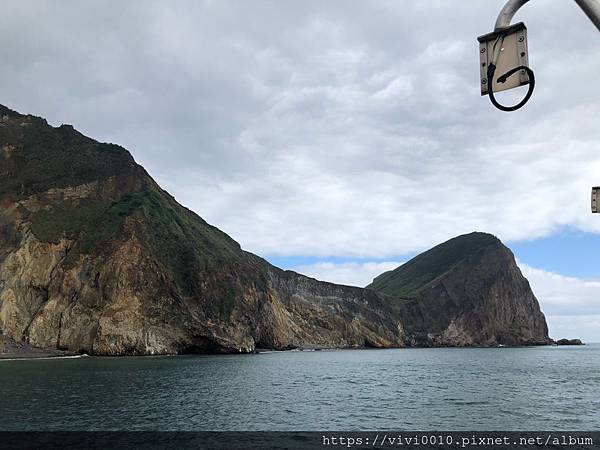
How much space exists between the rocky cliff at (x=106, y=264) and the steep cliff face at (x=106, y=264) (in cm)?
27

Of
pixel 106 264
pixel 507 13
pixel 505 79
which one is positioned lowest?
pixel 505 79

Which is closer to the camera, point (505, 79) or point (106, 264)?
point (505, 79)

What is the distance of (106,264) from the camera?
125688 mm

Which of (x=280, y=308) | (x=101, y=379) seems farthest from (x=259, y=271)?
(x=101, y=379)

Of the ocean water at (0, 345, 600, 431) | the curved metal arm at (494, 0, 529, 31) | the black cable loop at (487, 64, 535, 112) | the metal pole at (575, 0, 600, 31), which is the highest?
the curved metal arm at (494, 0, 529, 31)

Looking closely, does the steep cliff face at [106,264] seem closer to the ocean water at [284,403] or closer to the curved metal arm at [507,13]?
the ocean water at [284,403]

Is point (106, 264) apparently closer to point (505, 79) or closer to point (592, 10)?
point (505, 79)

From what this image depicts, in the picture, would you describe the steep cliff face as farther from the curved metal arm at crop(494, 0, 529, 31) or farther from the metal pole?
the metal pole

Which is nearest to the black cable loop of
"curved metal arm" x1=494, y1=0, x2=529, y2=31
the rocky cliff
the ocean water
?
"curved metal arm" x1=494, y1=0, x2=529, y2=31

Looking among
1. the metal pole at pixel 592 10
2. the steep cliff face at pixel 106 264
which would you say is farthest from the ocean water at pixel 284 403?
the steep cliff face at pixel 106 264

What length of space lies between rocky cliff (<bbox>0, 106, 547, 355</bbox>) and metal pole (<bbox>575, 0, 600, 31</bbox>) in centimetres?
12361

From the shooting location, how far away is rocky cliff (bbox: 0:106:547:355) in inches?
4692

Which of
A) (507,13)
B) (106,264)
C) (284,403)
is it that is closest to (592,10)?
(507,13)

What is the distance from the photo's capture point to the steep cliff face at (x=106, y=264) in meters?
119
